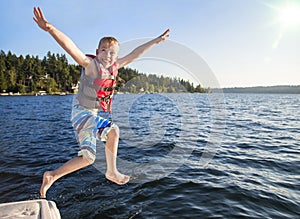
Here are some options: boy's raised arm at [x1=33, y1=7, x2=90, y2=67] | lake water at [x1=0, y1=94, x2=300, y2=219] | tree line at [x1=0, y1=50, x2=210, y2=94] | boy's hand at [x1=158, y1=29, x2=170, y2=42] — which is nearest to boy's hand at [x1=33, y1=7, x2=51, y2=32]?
boy's raised arm at [x1=33, y1=7, x2=90, y2=67]

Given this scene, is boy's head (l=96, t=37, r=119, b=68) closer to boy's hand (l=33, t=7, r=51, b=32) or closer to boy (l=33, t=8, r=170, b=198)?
boy (l=33, t=8, r=170, b=198)

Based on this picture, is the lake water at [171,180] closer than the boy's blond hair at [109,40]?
No

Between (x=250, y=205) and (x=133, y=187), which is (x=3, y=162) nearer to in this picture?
(x=133, y=187)

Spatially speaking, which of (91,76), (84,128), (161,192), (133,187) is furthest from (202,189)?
(91,76)

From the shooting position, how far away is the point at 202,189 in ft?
22.4


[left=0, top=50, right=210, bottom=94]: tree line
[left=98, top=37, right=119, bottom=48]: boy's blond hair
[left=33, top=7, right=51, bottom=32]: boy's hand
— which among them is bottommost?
[left=98, top=37, right=119, bottom=48]: boy's blond hair

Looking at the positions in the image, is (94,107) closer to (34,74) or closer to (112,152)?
(112,152)

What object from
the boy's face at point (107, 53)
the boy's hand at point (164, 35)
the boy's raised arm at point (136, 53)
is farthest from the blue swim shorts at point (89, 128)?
the boy's hand at point (164, 35)

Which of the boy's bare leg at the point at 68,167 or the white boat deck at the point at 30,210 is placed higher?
the boy's bare leg at the point at 68,167

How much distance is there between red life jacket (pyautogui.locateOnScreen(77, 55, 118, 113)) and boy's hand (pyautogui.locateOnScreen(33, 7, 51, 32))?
919mm

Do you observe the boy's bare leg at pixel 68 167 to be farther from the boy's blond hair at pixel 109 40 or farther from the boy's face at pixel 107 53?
the boy's blond hair at pixel 109 40

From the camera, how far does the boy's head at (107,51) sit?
12.5 ft

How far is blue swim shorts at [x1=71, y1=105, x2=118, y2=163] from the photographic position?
3924 mm


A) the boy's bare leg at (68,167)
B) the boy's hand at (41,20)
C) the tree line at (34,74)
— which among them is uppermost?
the tree line at (34,74)
